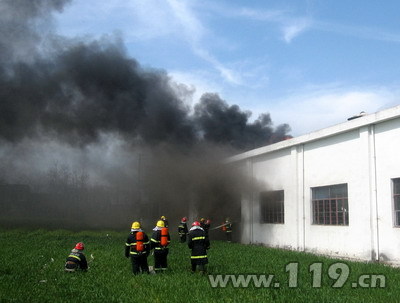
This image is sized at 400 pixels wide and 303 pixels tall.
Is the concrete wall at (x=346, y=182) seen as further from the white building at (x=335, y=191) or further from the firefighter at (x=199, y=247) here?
the firefighter at (x=199, y=247)

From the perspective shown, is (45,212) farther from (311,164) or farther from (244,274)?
Result: (244,274)

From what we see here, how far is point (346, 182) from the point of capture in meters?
17.5

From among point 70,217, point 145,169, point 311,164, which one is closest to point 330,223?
point 311,164

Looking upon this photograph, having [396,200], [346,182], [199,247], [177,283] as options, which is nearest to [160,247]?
[199,247]

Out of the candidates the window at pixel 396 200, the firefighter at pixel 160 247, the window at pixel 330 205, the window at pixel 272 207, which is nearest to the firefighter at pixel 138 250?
the firefighter at pixel 160 247

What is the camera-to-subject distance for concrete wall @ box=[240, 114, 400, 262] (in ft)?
50.7

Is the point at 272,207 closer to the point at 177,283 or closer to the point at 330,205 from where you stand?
the point at 330,205

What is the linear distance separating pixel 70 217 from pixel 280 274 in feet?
140

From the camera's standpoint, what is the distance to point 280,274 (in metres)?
11.7

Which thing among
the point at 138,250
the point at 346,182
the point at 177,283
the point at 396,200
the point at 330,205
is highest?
the point at 346,182

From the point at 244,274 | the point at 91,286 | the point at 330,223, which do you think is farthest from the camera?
the point at 330,223

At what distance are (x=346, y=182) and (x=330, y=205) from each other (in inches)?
60.7

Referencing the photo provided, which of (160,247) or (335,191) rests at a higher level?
(335,191)

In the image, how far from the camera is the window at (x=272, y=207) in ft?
73.0
